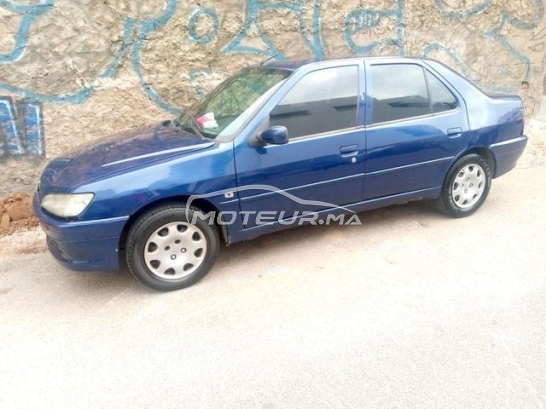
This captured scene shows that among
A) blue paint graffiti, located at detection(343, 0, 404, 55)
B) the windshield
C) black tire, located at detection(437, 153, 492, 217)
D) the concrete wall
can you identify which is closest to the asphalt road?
black tire, located at detection(437, 153, 492, 217)

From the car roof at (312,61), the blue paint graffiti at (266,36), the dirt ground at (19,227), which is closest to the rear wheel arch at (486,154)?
the car roof at (312,61)

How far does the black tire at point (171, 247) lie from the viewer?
326cm

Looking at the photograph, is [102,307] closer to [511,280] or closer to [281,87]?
[281,87]

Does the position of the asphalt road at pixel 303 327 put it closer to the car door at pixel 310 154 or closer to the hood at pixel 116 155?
the car door at pixel 310 154

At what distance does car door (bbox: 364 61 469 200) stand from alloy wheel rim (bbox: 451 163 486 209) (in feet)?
0.76

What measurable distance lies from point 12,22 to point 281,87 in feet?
10.4

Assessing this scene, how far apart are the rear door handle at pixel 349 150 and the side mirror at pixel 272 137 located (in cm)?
56

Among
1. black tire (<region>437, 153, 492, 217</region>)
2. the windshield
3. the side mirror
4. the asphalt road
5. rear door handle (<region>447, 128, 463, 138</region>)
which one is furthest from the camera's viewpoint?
black tire (<region>437, 153, 492, 217</region>)

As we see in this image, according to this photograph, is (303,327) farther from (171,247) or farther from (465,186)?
(465,186)

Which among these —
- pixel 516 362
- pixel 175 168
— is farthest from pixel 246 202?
pixel 516 362

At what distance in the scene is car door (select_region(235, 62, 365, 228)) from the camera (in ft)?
11.4

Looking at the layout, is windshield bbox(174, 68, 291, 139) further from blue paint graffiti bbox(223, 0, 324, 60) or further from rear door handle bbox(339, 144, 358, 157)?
blue paint graffiti bbox(223, 0, 324, 60)

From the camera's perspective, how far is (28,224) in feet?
15.8

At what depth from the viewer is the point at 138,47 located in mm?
5324
